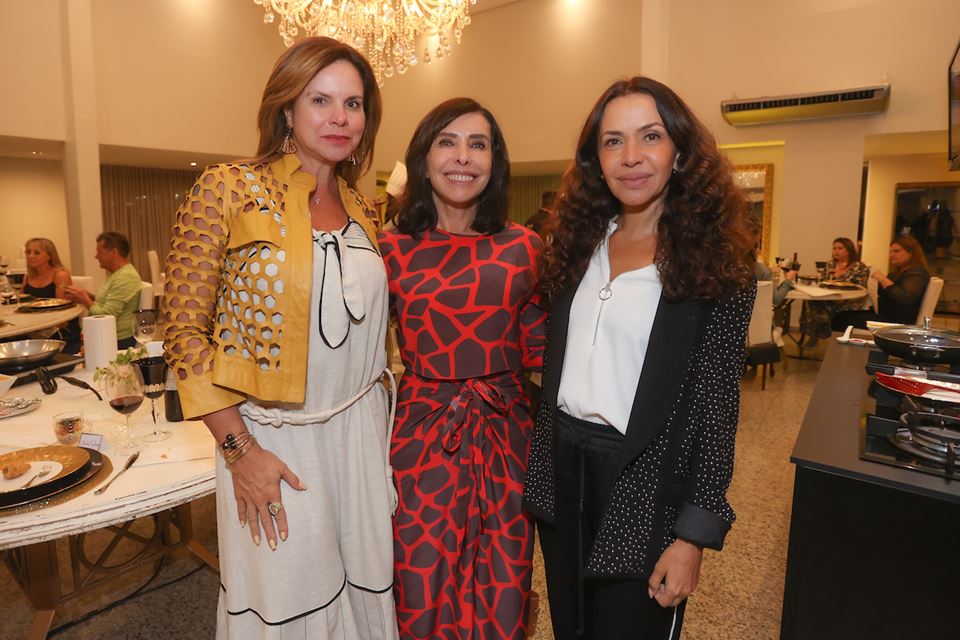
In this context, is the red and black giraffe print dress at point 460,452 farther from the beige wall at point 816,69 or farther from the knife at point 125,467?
the beige wall at point 816,69

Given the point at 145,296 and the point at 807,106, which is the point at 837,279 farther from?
the point at 145,296

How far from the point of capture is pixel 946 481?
1.48 meters

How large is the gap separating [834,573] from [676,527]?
796 mm

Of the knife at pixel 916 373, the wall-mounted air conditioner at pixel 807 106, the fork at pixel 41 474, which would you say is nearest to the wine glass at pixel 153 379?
the fork at pixel 41 474

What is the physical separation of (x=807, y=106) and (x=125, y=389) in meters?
7.99

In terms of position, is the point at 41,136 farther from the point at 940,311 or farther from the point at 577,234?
the point at 940,311

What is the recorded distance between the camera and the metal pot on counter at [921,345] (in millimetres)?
2418

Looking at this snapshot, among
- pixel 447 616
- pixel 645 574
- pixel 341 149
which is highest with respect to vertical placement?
pixel 341 149

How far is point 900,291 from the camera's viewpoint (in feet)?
19.8

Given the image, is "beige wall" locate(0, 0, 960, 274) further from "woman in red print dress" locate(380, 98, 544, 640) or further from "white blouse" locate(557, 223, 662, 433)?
"white blouse" locate(557, 223, 662, 433)

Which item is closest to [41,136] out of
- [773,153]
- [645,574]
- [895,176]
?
[645,574]

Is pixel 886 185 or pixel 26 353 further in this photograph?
pixel 886 185

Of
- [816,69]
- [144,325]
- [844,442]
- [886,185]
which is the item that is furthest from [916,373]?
[886,185]

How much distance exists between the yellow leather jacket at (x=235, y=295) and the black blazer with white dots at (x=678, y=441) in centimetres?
74
